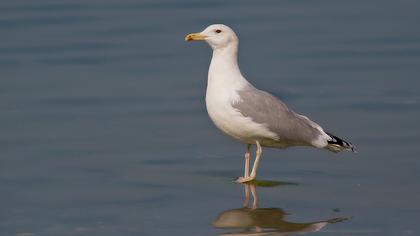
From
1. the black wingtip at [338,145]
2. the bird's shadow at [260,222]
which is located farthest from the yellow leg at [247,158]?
the bird's shadow at [260,222]

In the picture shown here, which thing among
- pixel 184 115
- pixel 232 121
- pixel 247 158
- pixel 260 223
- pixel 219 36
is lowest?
pixel 260 223

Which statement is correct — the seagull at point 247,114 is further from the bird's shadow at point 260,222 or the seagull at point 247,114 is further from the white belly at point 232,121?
the bird's shadow at point 260,222

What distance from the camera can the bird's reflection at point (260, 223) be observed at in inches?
316

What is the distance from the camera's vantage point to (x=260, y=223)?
8.26 metres

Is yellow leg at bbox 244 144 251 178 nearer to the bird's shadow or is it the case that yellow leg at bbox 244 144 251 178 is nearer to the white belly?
the white belly

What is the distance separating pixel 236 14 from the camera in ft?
51.3

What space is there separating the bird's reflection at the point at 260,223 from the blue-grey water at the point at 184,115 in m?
0.03

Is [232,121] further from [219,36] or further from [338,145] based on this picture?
[338,145]

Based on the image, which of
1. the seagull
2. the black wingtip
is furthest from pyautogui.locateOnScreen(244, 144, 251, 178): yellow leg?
the black wingtip

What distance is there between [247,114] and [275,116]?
27 cm

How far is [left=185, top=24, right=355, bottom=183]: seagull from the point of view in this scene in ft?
31.3

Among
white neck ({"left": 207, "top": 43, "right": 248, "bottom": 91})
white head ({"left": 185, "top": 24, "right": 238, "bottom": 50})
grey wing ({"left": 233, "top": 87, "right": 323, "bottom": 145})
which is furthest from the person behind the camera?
white head ({"left": 185, "top": 24, "right": 238, "bottom": 50})

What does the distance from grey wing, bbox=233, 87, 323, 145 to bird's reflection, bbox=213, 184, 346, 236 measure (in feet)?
3.56

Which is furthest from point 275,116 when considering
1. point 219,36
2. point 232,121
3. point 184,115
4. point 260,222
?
point 184,115
